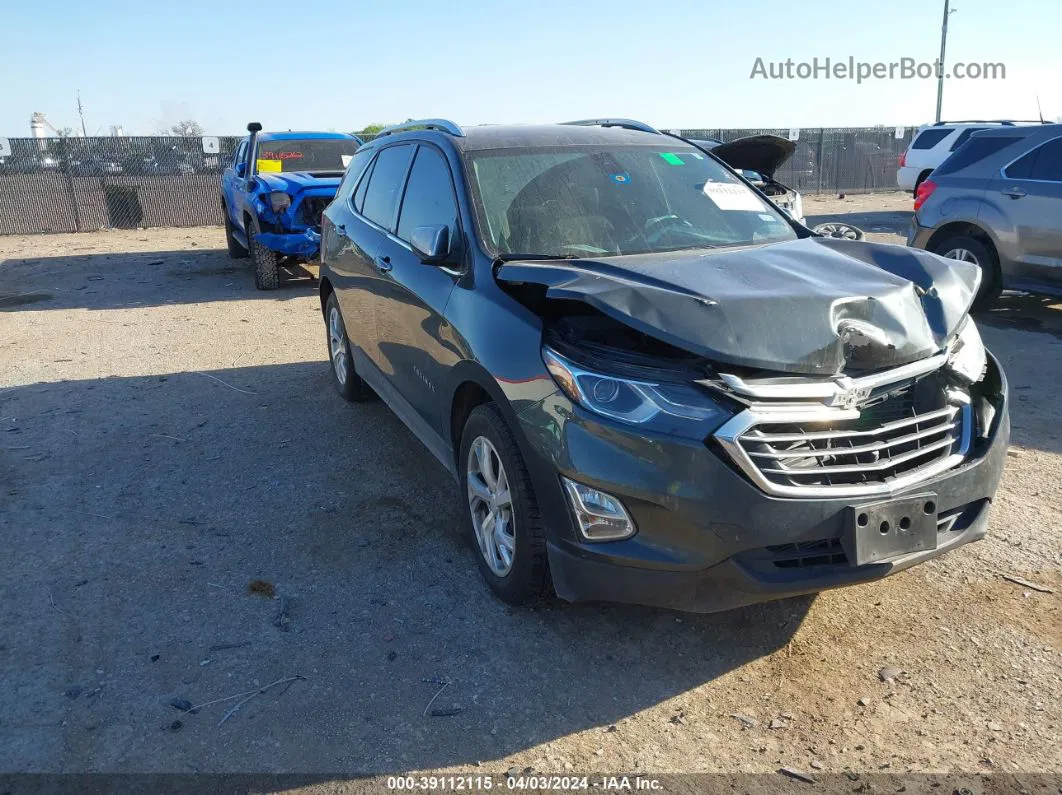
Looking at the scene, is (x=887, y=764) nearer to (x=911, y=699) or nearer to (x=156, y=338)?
(x=911, y=699)

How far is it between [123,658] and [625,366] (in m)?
2.18

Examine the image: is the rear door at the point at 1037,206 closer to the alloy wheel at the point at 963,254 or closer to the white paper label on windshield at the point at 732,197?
the alloy wheel at the point at 963,254

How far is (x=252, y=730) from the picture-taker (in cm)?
289

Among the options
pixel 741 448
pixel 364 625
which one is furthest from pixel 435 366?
pixel 741 448

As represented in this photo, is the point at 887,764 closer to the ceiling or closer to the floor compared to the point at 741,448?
closer to the floor

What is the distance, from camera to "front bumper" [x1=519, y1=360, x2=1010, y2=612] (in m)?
2.75

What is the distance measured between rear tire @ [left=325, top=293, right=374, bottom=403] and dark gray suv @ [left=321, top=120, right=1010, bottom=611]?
200 cm

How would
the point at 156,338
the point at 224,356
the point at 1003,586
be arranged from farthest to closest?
the point at 156,338 → the point at 224,356 → the point at 1003,586

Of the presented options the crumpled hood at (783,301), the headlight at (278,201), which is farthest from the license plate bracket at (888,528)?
the headlight at (278,201)

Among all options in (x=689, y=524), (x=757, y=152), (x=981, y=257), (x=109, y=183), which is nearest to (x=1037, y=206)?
(x=981, y=257)

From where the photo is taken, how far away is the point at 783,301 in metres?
3.06

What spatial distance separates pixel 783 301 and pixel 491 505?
1.38 m

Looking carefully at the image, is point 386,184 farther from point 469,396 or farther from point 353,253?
point 469,396

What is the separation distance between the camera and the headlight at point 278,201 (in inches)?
414
